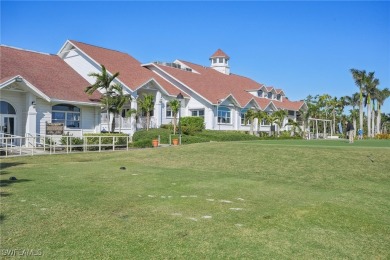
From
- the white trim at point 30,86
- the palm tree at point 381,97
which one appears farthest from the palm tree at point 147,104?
the palm tree at point 381,97

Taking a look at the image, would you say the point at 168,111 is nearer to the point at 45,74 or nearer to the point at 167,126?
the point at 167,126

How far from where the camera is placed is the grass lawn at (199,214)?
4828mm

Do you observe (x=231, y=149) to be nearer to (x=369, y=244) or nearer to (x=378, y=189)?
(x=378, y=189)

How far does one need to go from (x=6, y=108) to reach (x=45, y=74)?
6.12 metres

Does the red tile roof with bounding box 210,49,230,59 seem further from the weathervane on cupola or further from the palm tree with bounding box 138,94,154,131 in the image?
the palm tree with bounding box 138,94,154,131

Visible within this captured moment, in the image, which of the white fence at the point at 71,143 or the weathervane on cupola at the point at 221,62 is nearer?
the white fence at the point at 71,143

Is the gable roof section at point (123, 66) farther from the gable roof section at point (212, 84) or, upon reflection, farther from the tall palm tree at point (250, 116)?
the tall palm tree at point (250, 116)

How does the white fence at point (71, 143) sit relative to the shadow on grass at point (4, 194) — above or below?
above

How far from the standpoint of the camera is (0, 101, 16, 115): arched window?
984 inches

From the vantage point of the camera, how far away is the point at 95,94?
31.7 metres

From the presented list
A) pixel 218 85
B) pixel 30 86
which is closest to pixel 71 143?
pixel 30 86

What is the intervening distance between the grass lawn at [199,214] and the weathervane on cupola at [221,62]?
45.9 metres

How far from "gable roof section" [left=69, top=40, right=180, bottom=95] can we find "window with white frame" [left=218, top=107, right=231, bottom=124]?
559cm

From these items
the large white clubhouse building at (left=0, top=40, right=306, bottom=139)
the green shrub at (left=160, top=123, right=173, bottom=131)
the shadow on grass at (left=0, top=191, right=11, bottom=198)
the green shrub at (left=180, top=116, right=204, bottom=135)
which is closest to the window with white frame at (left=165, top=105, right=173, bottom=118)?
the large white clubhouse building at (left=0, top=40, right=306, bottom=139)
